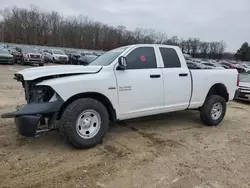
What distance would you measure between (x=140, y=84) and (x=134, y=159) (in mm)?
1455

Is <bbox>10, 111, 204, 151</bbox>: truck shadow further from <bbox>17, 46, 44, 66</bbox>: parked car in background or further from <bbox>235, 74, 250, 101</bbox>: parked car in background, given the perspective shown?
<bbox>17, 46, 44, 66</bbox>: parked car in background

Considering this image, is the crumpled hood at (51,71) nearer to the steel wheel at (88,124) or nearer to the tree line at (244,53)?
the steel wheel at (88,124)

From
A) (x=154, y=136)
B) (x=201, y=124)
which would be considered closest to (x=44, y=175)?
(x=154, y=136)

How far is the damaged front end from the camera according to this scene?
11.2ft

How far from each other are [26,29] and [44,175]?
3348 inches

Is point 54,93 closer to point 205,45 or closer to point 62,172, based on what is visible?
point 62,172

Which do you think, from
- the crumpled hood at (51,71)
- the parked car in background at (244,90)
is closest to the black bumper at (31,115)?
the crumpled hood at (51,71)

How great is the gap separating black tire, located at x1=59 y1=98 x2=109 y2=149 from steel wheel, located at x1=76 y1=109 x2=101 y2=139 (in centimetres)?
5

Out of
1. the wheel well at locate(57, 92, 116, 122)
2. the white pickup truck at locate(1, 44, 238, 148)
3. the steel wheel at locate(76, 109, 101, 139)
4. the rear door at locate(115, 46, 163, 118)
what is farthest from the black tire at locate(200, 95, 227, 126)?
the steel wheel at locate(76, 109, 101, 139)

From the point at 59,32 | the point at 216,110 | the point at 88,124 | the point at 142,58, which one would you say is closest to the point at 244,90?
the point at 216,110

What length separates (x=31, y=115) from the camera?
11.3 ft

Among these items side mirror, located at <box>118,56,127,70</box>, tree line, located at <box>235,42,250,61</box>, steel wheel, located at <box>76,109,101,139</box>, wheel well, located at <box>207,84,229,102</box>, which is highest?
tree line, located at <box>235,42,250,61</box>

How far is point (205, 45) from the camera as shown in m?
107

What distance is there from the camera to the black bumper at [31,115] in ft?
11.2
